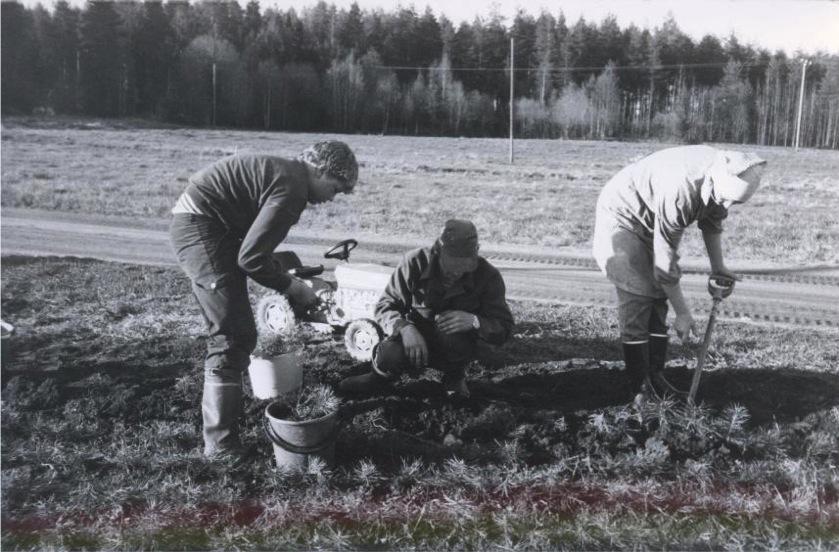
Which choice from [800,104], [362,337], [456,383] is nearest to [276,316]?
[362,337]

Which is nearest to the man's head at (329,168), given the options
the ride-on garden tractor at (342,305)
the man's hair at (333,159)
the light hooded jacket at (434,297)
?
the man's hair at (333,159)

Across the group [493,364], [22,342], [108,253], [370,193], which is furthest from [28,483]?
[370,193]

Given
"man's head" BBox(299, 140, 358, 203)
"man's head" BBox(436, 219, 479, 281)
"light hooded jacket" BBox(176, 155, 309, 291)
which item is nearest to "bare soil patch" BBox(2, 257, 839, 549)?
"man's head" BBox(436, 219, 479, 281)

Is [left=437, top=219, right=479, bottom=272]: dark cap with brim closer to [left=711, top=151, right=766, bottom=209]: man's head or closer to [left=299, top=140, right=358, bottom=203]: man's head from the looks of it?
[left=299, top=140, right=358, bottom=203]: man's head

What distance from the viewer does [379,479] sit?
3391 millimetres

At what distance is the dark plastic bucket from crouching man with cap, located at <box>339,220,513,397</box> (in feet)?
2.29

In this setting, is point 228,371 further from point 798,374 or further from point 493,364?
point 798,374

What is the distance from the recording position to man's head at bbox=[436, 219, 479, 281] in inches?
150

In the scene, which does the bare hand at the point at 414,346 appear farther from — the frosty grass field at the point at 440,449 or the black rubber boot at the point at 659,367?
the black rubber boot at the point at 659,367

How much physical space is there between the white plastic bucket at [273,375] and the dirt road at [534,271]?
4.10 m

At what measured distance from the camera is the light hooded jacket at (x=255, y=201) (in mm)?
3219

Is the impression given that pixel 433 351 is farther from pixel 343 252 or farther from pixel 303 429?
pixel 343 252

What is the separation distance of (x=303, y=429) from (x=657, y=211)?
2310 mm

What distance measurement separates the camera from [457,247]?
3.82 metres
